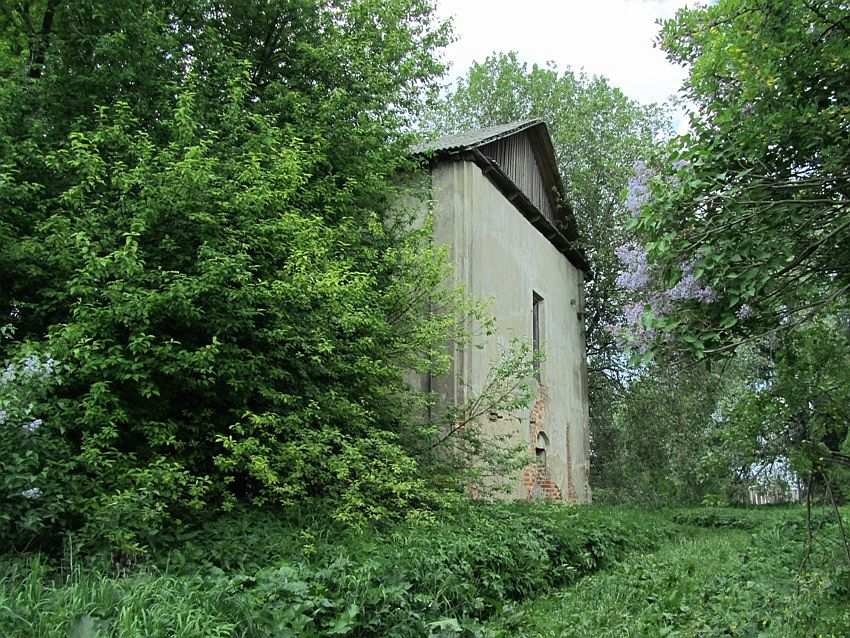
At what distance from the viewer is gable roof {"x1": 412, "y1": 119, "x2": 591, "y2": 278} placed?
1334 centimetres

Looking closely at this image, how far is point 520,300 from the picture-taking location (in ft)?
50.3

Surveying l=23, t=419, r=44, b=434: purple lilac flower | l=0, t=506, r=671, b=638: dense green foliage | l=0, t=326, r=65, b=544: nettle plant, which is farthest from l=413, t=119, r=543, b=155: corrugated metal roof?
l=23, t=419, r=44, b=434: purple lilac flower

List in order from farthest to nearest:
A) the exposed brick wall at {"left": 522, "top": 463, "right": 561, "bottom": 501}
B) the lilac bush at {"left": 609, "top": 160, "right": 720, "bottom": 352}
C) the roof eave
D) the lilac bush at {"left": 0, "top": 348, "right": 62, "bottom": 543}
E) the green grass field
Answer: the exposed brick wall at {"left": 522, "top": 463, "right": 561, "bottom": 501}
the roof eave
the lilac bush at {"left": 0, "top": 348, "right": 62, "bottom": 543}
the lilac bush at {"left": 609, "top": 160, "right": 720, "bottom": 352}
the green grass field

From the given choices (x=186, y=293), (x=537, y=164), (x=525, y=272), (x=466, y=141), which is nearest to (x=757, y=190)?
(x=186, y=293)

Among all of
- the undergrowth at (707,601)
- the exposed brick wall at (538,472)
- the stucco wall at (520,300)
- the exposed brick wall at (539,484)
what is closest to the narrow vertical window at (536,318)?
the stucco wall at (520,300)

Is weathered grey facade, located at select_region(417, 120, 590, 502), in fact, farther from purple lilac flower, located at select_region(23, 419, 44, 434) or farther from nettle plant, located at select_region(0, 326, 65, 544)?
purple lilac flower, located at select_region(23, 419, 44, 434)

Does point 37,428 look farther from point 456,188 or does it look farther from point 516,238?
point 516,238

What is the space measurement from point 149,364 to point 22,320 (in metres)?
1.83

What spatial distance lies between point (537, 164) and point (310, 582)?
46.2 feet

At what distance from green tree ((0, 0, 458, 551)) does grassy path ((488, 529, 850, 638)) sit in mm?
2101

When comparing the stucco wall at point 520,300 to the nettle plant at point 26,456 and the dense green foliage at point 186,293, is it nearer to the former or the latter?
the dense green foliage at point 186,293

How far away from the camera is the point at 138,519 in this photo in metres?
6.15

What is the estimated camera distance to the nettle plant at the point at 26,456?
17.5 ft

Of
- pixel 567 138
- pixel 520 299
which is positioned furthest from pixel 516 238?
pixel 567 138
